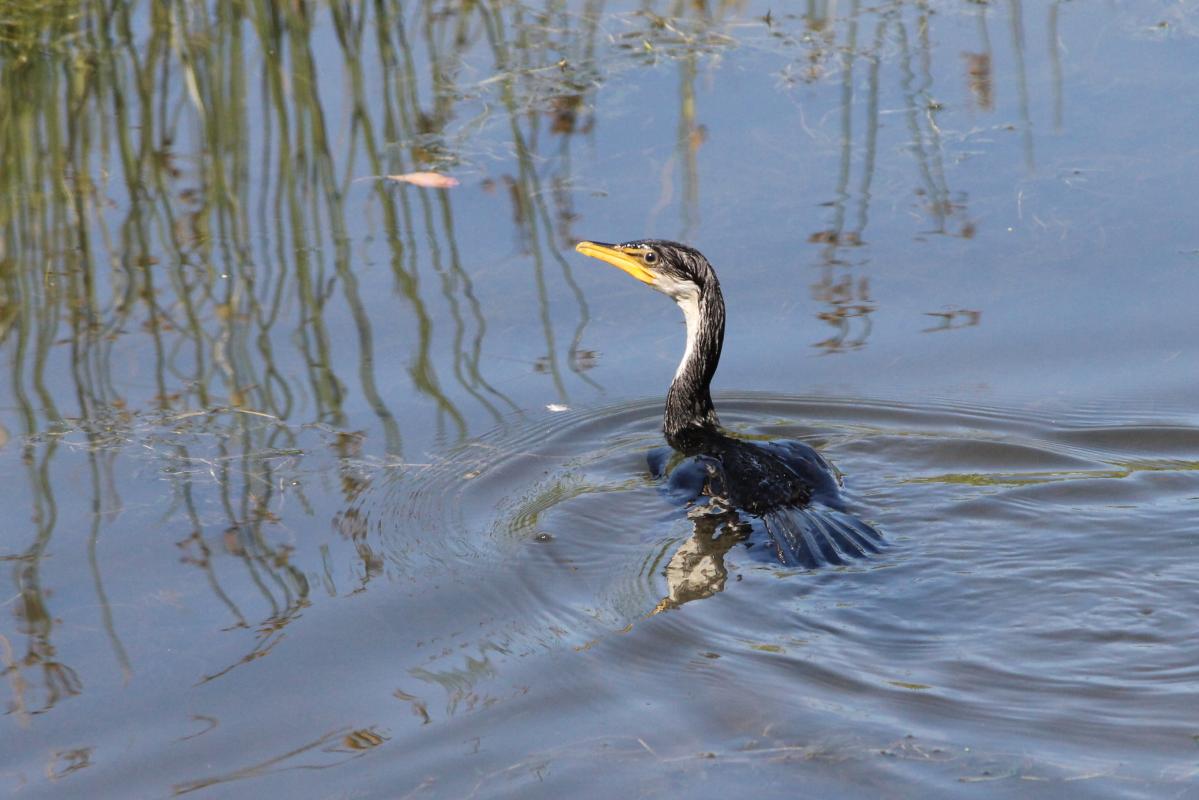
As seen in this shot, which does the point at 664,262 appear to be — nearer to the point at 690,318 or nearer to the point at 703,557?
the point at 690,318

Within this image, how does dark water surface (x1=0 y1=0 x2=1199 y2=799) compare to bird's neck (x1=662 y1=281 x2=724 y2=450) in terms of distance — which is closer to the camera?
dark water surface (x1=0 y1=0 x2=1199 y2=799)

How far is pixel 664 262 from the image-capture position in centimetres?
624

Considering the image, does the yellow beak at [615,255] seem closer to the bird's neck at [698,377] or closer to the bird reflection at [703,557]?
the bird's neck at [698,377]

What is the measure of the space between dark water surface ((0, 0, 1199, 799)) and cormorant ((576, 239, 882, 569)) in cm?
15

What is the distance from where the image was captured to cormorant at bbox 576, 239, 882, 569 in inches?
208

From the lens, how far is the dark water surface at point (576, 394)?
4.11 meters

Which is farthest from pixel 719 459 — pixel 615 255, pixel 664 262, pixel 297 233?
pixel 297 233

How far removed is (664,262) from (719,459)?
0.91 meters

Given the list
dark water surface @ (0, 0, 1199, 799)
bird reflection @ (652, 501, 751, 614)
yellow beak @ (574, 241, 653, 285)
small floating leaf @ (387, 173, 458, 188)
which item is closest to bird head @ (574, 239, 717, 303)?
yellow beak @ (574, 241, 653, 285)

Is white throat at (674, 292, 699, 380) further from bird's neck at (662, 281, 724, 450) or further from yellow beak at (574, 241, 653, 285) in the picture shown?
yellow beak at (574, 241, 653, 285)

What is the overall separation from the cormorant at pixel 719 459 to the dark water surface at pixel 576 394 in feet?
0.50

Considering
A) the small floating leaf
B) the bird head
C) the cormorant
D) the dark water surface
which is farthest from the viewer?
the small floating leaf

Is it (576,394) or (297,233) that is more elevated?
(297,233)


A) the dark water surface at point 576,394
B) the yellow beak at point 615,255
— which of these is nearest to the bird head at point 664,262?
the yellow beak at point 615,255
